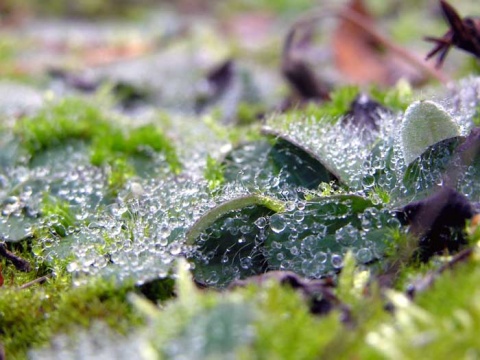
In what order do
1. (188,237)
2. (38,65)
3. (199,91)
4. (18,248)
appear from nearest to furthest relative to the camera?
(188,237), (18,248), (199,91), (38,65)

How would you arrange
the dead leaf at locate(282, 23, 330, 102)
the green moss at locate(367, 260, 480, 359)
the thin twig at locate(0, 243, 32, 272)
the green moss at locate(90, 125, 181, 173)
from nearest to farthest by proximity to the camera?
the green moss at locate(367, 260, 480, 359) → the thin twig at locate(0, 243, 32, 272) → the green moss at locate(90, 125, 181, 173) → the dead leaf at locate(282, 23, 330, 102)

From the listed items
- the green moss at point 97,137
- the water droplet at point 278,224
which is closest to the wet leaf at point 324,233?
the water droplet at point 278,224

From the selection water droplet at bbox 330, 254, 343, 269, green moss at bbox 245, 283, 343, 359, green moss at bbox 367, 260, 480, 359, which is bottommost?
water droplet at bbox 330, 254, 343, 269

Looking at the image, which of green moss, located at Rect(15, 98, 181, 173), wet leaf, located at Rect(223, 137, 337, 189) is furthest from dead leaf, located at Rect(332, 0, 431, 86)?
wet leaf, located at Rect(223, 137, 337, 189)

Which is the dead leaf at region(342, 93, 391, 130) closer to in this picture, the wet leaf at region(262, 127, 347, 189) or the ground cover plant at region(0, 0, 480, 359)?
the ground cover plant at region(0, 0, 480, 359)

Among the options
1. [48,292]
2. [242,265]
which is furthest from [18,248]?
[242,265]

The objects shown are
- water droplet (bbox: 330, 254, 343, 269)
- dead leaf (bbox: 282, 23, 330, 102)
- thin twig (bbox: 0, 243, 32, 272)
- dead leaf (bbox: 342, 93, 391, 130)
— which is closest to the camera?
water droplet (bbox: 330, 254, 343, 269)

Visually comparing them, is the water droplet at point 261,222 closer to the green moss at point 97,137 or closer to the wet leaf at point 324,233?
the wet leaf at point 324,233

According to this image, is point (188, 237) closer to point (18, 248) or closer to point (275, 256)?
point (275, 256)
